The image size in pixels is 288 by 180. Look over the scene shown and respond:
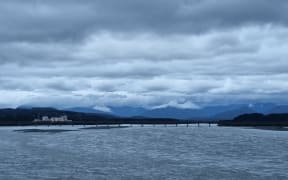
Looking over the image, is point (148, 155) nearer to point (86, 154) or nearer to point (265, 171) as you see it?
point (86, 154)

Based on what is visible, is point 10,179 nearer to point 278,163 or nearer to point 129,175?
point 129,175

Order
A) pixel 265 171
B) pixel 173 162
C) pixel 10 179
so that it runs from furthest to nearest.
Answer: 1. pixel 173 162
2. pixel 265 171
3. pixel 10 179

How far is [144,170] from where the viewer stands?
140 feet

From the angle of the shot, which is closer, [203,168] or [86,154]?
[203,168]

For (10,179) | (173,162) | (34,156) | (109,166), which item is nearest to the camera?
(10,179)

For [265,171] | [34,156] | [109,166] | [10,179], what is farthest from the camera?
[34,156]

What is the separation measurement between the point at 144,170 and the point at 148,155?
14366mm

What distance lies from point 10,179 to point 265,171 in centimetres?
2176

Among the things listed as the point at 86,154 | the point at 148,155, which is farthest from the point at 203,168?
the point at 86,154

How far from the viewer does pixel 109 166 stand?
4594cm

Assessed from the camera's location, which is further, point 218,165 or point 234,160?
point 234,160

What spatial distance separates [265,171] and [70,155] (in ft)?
83.8

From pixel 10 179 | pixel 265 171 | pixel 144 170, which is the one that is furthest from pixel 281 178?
pixel 10 179

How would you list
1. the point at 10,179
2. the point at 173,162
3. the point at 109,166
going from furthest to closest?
1. the point at 173,162
2. the point at 109,166
3. the point at 10,179
